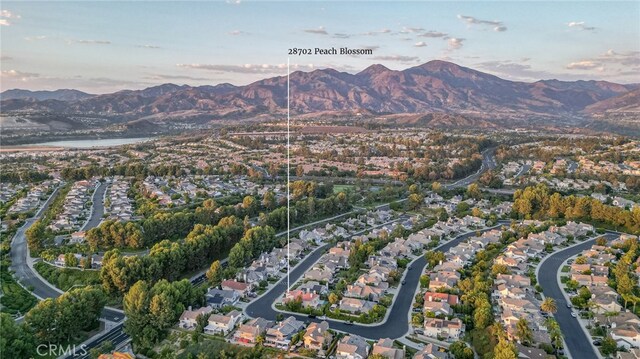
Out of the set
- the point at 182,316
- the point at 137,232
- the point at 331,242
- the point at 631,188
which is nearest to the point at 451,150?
the point at 631,188

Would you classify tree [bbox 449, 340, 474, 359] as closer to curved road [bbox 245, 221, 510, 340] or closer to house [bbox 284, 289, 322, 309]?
curved road [bbox 245, 221, 510, 340]

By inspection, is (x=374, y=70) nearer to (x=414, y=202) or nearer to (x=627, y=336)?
(x=414, y=202)

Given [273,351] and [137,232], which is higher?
[137,232]

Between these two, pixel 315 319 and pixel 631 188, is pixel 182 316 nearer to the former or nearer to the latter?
pixel 315 319

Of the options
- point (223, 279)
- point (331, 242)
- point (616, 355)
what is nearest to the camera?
point (616, 355)

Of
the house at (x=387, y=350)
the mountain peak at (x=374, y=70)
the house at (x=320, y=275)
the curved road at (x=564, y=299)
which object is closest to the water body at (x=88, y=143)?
the house at (x=320, y=275)

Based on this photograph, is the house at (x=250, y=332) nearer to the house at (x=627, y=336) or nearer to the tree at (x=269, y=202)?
the house at (x=627, y=336)

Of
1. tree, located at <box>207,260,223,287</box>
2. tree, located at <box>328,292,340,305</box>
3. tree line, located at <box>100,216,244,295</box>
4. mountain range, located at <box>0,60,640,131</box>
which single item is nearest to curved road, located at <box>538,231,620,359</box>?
tree, located at <box>328,292,340,305</box>

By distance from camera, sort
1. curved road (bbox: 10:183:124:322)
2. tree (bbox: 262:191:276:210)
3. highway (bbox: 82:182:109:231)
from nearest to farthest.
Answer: curved road (bbox: 10:183:124:322) < highway (bbox: 82:182:109:231) < tree (bbox: 262:191:276:210)
